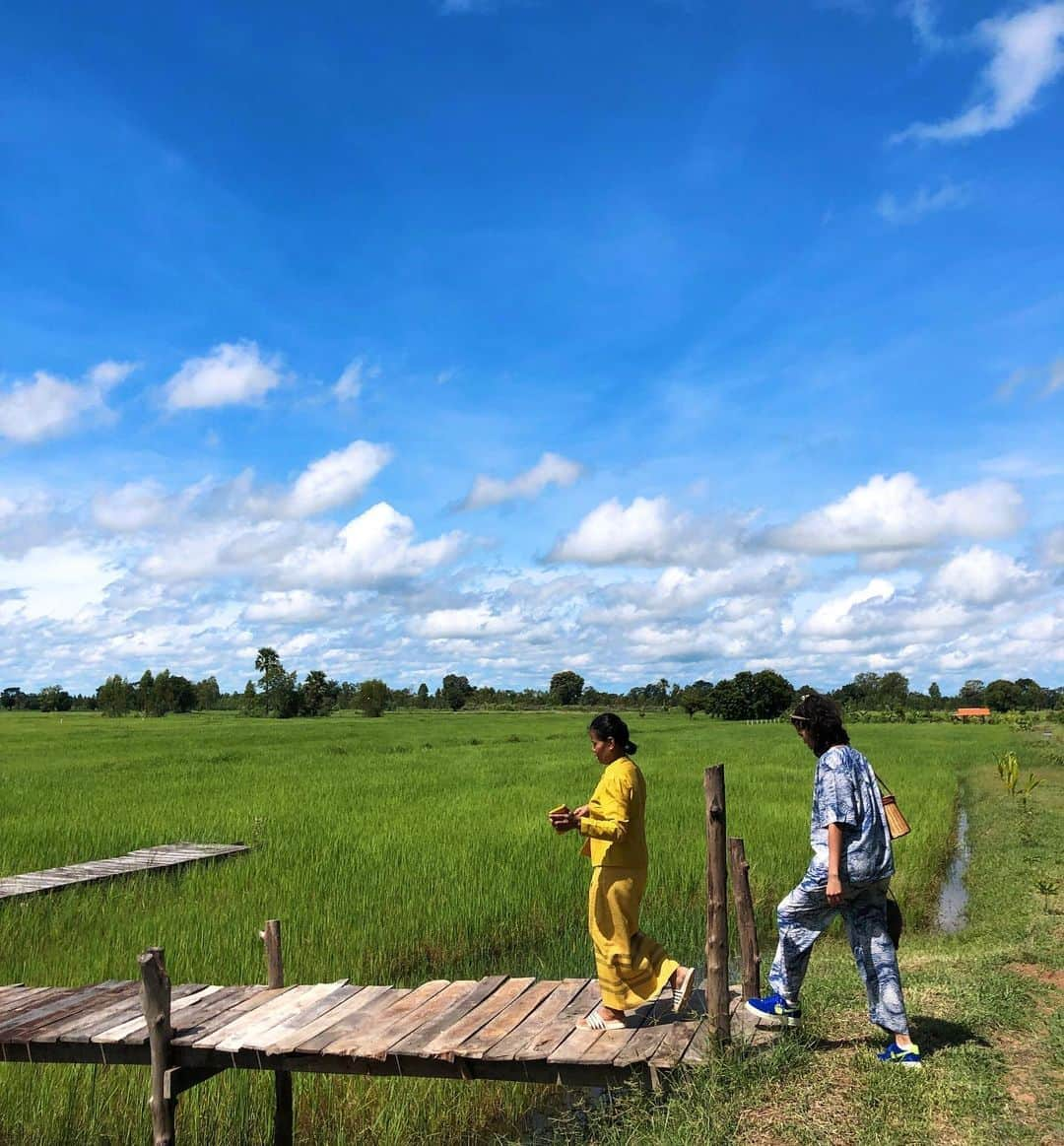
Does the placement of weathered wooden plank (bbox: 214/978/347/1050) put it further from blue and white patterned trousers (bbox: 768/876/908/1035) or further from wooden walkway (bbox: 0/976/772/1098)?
blue and white patterned trousers (bbox: 768/876/908/1035)

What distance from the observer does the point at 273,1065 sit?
161 inches

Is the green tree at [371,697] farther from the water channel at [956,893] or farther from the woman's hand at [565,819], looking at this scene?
the woman's hand at [565,819]

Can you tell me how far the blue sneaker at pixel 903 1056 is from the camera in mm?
4125

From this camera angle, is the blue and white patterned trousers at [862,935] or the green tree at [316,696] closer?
the blue and white patterned trousers at [862,935]

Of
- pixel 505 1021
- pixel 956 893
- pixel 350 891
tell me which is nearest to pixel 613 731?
pixel 505 1021

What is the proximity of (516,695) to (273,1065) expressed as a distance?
92.5 m

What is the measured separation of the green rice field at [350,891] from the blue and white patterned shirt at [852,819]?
2307 mm

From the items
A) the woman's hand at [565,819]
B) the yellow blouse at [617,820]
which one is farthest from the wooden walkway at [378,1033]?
the woman's hand at [565,819]

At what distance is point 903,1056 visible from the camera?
4.16 meters

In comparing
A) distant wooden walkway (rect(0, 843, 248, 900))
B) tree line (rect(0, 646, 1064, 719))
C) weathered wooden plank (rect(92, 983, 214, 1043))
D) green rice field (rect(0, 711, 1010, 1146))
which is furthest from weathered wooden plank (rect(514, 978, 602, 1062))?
tree line (rect(0, 646, 1064, 719))

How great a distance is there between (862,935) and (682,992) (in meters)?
0.86

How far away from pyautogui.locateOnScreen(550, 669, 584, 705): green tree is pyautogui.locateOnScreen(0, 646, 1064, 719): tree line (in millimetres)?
102

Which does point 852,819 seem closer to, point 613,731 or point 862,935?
point 862,935

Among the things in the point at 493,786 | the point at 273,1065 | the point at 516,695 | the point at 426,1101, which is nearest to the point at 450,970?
the point at 426,1101
